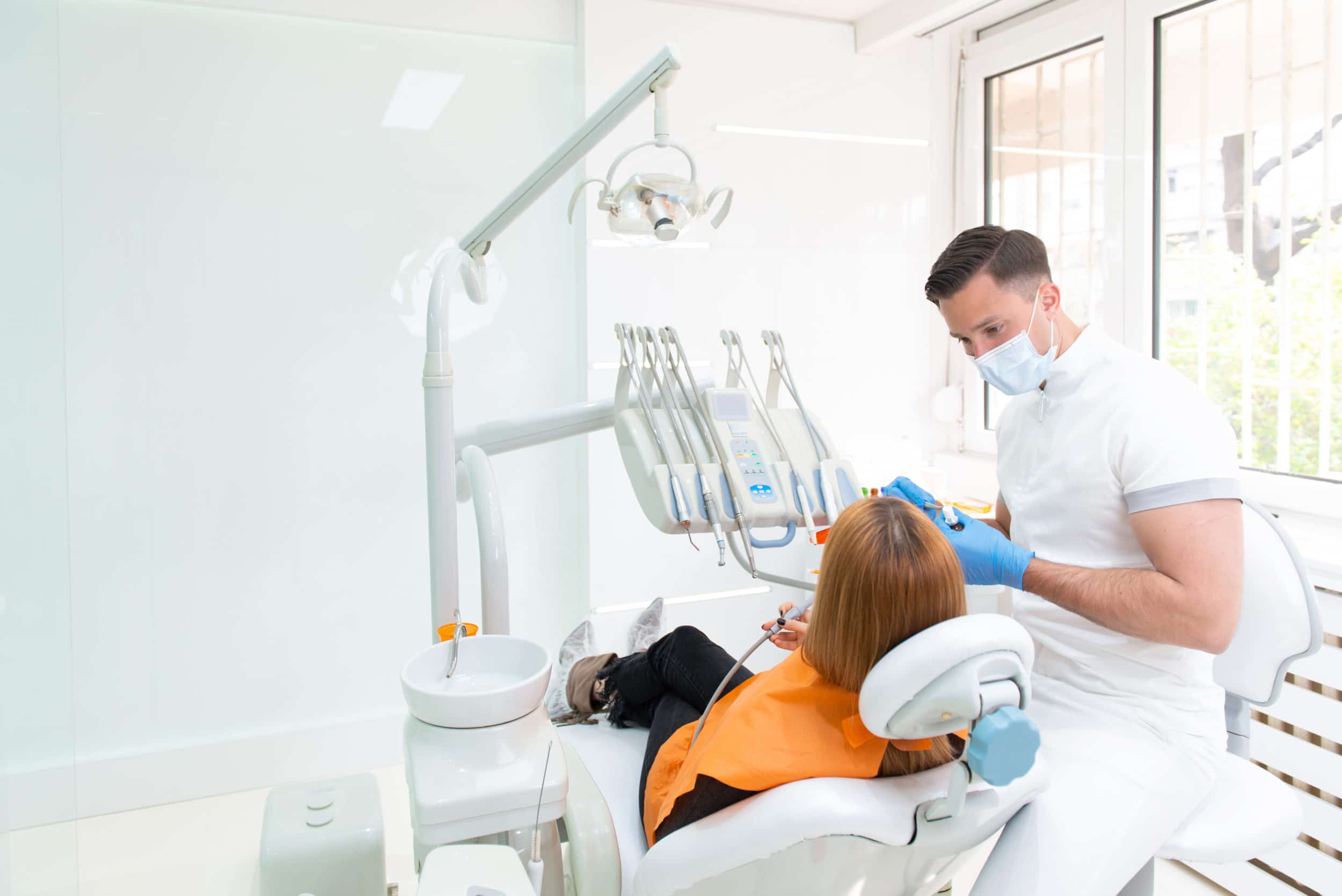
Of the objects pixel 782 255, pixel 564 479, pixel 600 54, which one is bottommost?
pixel 564 479

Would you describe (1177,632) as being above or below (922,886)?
above

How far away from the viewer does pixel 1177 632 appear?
1.37 meters

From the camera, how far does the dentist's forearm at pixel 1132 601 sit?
1.36 meters

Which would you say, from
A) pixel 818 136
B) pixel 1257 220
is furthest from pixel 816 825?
pixel 818 136

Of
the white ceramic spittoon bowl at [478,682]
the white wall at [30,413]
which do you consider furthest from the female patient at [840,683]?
the white wall at [30,413]

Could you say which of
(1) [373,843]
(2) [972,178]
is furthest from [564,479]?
(2) [972,178]

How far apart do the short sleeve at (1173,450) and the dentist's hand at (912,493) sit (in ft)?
1.00

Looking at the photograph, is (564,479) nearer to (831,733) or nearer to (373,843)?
(373,843)

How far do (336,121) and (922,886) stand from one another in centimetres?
252

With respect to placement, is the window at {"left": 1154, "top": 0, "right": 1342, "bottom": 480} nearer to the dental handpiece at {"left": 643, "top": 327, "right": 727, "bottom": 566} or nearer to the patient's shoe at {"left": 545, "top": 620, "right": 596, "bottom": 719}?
the dental handpiece at {"left": 643, "top": 327, "right": 727, "bottom": 566}

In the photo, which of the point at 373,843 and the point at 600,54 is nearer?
the point at 373,843

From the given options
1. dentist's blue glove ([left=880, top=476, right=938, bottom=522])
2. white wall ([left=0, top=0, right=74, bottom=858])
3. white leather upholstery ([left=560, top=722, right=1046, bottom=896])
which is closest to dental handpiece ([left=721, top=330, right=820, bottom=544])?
dentist's blue glove ([left=880, top=476, right=938, bottom=522])

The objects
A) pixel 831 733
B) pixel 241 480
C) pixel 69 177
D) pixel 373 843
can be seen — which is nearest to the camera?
pixel 831 733

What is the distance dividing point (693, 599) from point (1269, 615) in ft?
6.19
